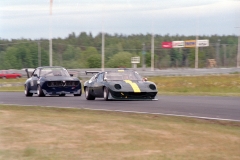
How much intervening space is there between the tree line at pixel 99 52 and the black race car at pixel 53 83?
30.1 metres

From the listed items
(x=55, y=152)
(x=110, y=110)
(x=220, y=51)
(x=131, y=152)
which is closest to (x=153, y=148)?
(x=131, y=152)

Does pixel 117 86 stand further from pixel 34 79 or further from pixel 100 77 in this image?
pixel 34 79

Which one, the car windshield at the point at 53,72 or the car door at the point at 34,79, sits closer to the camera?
the car windshield at the point at 53,72

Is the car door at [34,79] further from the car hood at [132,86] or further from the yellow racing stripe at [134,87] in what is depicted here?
the yellow racing stripe at [134,87]

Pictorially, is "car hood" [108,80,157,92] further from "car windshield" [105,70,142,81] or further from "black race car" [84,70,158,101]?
"car windshield" [105,70,142,81]

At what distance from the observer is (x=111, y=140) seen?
356 inches

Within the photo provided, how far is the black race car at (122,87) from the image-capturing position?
60.8 ft

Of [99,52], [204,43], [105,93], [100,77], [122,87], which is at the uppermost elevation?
[204,43]

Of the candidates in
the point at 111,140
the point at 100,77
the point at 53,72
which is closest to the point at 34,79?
the point at 53,72

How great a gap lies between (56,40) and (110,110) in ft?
203

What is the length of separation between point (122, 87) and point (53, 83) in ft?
15.1

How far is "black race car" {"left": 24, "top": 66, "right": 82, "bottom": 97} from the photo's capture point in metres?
22.3

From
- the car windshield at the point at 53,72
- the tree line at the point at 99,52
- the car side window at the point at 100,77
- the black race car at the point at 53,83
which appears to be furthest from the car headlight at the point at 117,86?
the tree line at the point at 99,52

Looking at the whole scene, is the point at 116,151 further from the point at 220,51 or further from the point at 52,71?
the point at 220,51
